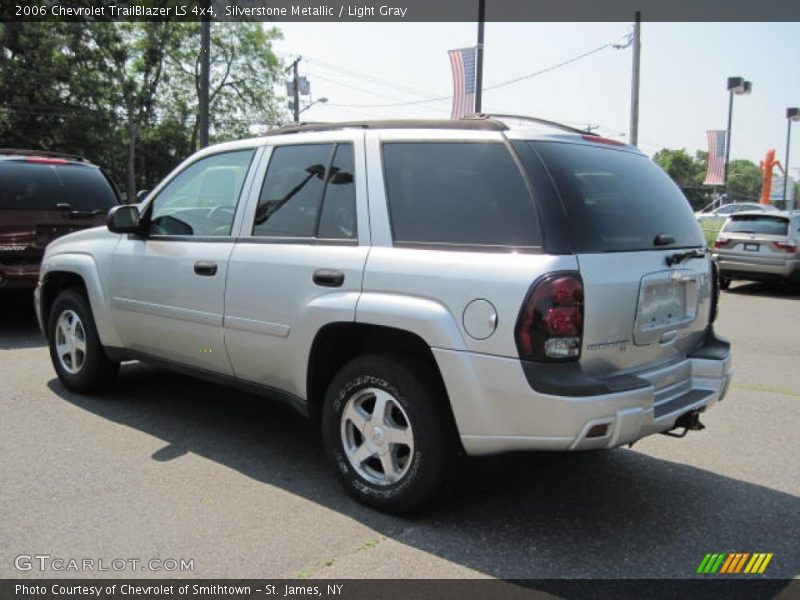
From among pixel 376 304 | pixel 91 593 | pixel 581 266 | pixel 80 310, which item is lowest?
pixel 91 593

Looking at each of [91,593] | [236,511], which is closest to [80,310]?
[236,511]

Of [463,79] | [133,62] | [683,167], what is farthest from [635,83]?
[683,167]

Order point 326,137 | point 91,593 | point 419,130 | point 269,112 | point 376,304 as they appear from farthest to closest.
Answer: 1. point 269,112
2. point 326,137
3. point 419,130
4. point 376,304
5. point 91,593

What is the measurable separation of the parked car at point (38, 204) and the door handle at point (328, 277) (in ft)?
18.0

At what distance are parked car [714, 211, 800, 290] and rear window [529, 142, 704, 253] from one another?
10815mm

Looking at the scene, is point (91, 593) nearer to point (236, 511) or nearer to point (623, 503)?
point (236, 511)

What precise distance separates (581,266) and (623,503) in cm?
146

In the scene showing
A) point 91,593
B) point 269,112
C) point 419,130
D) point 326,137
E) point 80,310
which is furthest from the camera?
point 269,112

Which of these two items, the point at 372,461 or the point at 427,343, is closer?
the point at 427,343

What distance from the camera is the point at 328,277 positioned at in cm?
369

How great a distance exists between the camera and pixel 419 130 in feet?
12.1

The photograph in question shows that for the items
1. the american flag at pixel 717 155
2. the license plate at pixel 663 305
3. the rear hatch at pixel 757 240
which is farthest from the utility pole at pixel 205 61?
the american flag at pixel 717 155

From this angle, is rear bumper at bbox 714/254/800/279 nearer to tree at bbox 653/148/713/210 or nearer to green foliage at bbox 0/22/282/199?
green foliage at bbox 0/22/282/199

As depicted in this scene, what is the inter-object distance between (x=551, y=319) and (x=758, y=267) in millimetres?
12305
